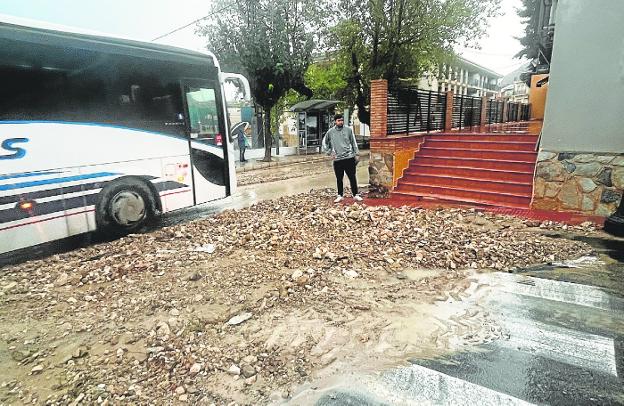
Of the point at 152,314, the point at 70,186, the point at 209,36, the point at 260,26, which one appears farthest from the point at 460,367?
the point at 209,36

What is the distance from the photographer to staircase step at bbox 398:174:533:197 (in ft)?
26.5

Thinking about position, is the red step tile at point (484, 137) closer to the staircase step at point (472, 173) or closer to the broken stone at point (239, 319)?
the staircase step at point (472, 173)

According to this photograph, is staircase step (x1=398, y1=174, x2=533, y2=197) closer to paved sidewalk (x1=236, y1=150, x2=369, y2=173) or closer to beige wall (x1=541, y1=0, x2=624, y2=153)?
beige wall (x1=541, y1=0, x2=624, y2=153)

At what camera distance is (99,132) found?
19.9ft

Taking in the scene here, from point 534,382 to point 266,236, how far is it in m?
4.05

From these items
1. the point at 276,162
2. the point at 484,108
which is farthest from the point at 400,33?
the point at 276,162

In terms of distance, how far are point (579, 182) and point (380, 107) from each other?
178 inches

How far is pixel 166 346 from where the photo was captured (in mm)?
3221

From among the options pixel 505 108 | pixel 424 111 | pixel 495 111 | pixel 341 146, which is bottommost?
pixel 341 146

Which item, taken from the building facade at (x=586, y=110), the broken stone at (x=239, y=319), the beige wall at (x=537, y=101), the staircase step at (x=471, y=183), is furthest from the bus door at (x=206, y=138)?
the beige wall at (x=537, y=101)

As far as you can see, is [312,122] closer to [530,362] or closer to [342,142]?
[342,142]

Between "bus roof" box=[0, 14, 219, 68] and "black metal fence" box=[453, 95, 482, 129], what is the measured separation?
9.96 m

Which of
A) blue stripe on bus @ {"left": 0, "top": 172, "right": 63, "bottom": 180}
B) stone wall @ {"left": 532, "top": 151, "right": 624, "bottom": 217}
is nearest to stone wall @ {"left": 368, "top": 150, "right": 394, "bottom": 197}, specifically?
stone wall @ {"left": 532, "top": 151, "right": 624, "bottom": 217}

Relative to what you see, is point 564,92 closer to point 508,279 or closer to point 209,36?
point 508,279
